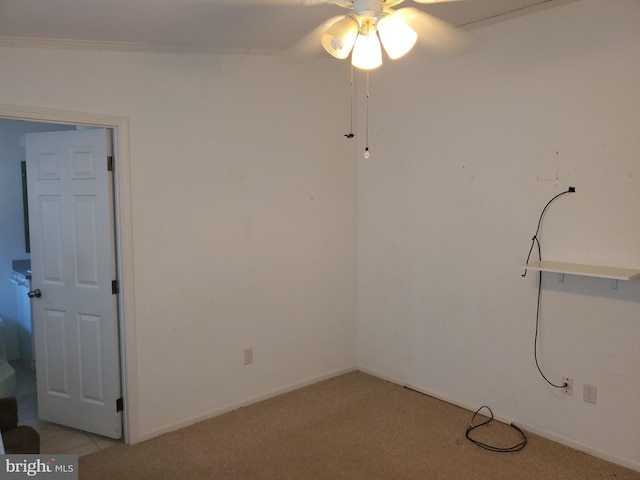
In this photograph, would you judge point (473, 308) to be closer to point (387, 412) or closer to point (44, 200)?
point (387, 412)

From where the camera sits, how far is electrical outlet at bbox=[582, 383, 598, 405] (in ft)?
9.43

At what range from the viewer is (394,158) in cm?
389

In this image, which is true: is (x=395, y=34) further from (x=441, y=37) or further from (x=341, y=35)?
(x=441, y=37)

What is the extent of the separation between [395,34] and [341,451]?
7.90 ft

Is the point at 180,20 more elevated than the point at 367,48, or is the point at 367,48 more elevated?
the point at 180,20

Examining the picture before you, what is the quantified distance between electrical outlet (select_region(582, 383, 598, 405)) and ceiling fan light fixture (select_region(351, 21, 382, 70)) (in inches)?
92.1

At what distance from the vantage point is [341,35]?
2.00 metres

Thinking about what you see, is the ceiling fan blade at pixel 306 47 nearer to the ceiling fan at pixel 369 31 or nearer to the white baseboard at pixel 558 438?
the ceiling fan at pixel 369 31

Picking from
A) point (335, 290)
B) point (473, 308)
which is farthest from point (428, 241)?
point (335, 290)

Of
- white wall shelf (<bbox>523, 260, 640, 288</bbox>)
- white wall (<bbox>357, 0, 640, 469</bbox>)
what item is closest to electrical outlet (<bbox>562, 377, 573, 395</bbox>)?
white wall (<bbox>357, 0, 640, 469</bbox>)

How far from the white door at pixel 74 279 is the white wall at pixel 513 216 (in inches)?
84.3

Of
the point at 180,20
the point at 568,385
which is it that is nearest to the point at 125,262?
the point at 180,20

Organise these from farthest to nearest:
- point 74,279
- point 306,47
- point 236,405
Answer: point 236,405 < point 306,47 < point 74,279

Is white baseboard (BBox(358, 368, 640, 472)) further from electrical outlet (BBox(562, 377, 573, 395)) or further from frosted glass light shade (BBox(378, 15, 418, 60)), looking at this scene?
frosted glass light shade (BBox(378, 15, 418, 60))
